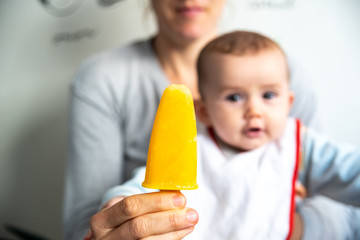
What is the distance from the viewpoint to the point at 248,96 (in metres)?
0.95

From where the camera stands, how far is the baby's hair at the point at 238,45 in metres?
0.97

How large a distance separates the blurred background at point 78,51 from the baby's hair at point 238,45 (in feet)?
2.62

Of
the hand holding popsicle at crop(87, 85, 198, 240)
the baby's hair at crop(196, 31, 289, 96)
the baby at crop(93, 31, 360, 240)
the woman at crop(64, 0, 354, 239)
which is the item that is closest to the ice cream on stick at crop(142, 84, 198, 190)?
the hand holding popsicle at crop(87, 85, 198, 240)

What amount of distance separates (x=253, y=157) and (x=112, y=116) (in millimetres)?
Result: 555

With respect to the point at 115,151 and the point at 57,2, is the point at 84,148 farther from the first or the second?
the point at 57,2

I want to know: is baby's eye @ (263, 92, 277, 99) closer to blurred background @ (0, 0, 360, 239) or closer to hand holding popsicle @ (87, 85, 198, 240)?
hand holding popsicle @ (87, 85, 198, 240)

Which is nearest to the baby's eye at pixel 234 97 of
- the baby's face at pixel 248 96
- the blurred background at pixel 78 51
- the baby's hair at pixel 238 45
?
the baby's face at pixel 248 96

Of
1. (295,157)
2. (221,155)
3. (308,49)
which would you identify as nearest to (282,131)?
(295,157)

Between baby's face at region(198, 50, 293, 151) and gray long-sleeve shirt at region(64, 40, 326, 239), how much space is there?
37cm

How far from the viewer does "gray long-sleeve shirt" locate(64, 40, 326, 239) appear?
1187 millimetres

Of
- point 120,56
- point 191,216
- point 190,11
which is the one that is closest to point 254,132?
point 191,216

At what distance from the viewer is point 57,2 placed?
1.77 m

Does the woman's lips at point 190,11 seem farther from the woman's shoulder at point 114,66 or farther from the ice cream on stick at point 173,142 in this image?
the ice cream on stick at point 173,142

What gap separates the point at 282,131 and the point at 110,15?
3.84 ft
